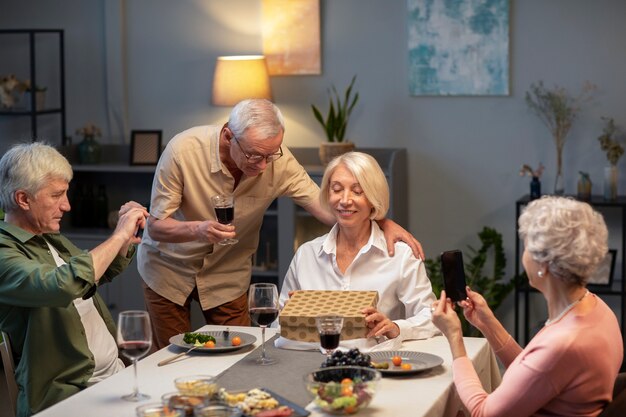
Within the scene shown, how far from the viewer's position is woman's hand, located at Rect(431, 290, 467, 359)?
104 inches

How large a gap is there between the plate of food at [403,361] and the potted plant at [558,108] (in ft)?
9.07

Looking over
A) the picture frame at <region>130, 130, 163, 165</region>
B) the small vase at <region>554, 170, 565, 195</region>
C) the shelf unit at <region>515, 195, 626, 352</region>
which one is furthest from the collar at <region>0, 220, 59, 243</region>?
the small vase at <region>554, 170, 565, 195</region>

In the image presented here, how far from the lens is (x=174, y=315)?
3.88 metres

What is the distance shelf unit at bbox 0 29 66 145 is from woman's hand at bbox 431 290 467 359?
3.95 metres

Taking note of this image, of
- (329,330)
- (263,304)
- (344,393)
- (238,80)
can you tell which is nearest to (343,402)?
(344,393)

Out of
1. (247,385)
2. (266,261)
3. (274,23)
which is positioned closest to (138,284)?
(266,261)

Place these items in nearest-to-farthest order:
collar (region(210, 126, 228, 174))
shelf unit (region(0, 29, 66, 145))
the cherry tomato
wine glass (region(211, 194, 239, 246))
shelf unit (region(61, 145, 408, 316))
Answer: the cherry tomato
wine glass (region(211, 194, 239, 246))
collar (region(210, 126, 228, 174))
shelf unit (region(61, 145, 408, 316))
shelf unit (region(0, 29, 66, 145))

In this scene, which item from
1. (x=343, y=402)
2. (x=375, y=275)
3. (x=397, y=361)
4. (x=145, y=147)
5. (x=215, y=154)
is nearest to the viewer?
(x=343, y=402)

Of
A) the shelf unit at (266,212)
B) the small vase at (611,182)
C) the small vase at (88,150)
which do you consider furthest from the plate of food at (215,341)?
the small vase at (88,150)

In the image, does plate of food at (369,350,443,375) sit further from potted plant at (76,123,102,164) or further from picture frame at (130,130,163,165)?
potted plant at (76,123,102,164)

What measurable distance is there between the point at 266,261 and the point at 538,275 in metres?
3.43

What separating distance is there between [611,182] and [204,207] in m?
2.44

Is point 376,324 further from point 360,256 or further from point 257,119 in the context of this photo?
point 257,119

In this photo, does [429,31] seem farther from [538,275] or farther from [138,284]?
[538,275]
